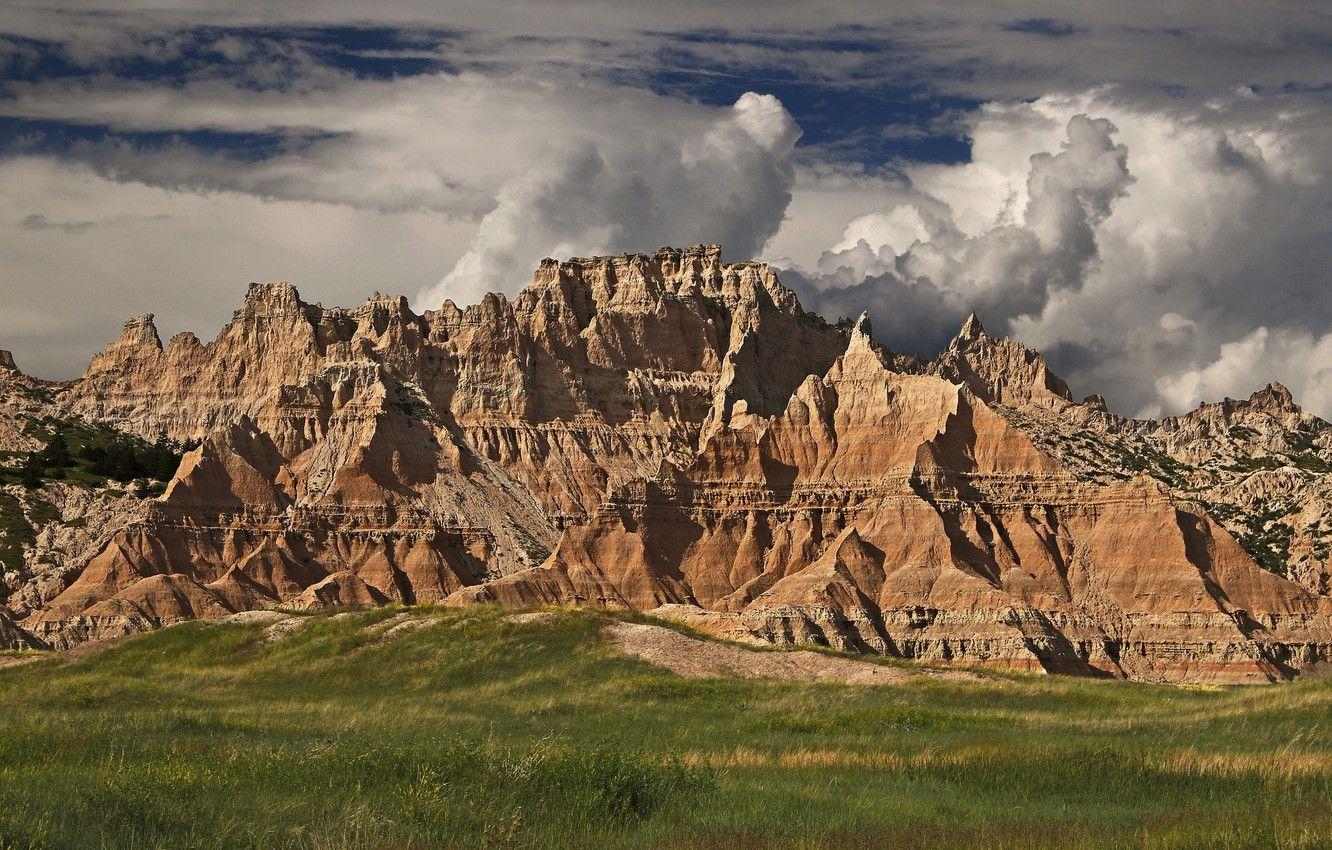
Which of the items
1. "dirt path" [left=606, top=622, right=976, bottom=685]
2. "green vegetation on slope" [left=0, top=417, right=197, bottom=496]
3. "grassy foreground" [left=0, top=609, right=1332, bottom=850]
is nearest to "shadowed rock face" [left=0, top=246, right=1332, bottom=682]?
"green vegetation on slope" [left=0, top=417, right=197, bottom=496]

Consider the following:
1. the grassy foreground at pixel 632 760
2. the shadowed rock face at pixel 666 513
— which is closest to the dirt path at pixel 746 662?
the grassy foreground at pixel 632 760

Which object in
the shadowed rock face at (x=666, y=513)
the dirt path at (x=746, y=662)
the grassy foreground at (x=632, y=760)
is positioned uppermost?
the grassy foreground at (x=632, y=760)

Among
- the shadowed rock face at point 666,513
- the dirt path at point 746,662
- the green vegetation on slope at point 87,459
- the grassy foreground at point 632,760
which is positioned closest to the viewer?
the grassy foreground at point 632,760

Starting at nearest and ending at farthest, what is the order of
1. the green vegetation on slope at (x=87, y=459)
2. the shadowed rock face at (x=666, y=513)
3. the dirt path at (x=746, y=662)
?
1. the dirt path at (x=746, y=662)
2. the shadowed rock face at (x=666, y=513)
3. the green vegetation on slope at (x=87, y=459)

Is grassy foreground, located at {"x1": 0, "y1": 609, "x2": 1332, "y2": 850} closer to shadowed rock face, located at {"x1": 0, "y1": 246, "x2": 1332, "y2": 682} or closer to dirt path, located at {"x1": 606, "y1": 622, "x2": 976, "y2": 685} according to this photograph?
dirt path, located at {"x1": 606, "y1": 622, "x2": 976, "y2": 685}

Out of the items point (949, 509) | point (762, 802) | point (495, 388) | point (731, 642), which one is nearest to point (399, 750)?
point (762, 802)

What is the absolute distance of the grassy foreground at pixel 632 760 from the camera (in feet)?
86.3

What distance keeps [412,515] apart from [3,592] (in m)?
36.8

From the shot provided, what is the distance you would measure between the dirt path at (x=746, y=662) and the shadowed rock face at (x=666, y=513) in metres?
56.7

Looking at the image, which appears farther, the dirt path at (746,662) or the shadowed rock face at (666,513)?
the shadowed rock face at (666,513)

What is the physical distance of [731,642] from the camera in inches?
2539

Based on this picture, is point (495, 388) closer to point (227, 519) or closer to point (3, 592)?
point (227, 519)

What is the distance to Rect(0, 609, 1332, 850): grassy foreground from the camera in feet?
86.3

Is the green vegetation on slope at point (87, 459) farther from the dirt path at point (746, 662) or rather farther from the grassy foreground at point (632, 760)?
the dirt path at point (746, 662)
